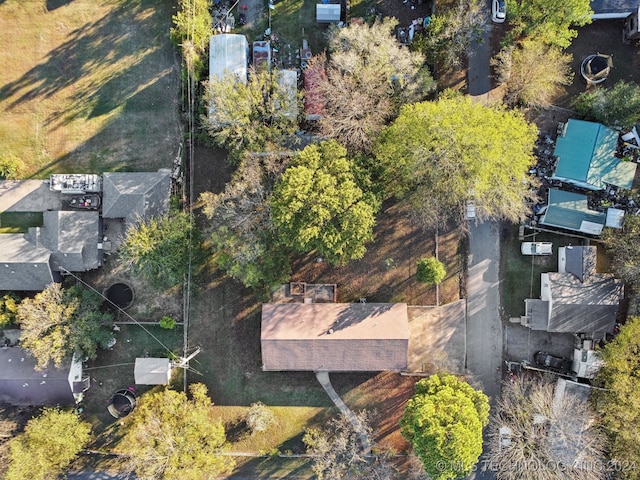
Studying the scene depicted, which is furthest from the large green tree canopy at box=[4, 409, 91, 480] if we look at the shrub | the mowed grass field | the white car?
the white car

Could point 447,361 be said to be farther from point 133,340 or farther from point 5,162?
point 5,162

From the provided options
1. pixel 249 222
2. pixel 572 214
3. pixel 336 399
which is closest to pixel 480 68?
pixel 572 214

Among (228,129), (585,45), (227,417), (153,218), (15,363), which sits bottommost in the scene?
(227,417)

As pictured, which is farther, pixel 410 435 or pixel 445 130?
pixel 410 435

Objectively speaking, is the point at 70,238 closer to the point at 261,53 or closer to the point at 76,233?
the point at 76,233

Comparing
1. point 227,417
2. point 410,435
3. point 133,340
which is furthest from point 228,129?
point 410,435

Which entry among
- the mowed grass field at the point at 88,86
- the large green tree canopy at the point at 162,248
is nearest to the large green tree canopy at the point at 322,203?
the large green tree canopy at the point at 162,248

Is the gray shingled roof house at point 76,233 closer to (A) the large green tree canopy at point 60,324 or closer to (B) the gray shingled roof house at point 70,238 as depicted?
(B) the gray shingled roof house at point 70,238
